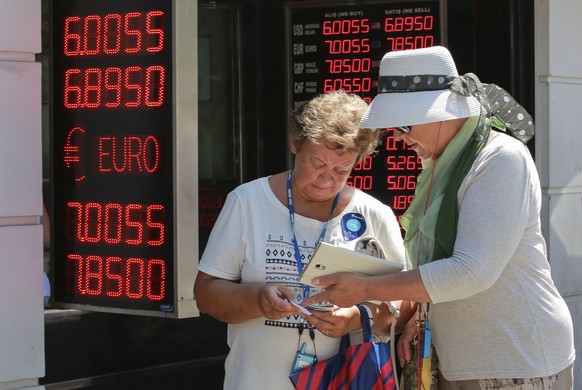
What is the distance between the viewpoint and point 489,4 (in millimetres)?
6480

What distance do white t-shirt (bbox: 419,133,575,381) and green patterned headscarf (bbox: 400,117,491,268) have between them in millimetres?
30

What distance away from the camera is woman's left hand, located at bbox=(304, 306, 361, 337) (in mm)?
3035

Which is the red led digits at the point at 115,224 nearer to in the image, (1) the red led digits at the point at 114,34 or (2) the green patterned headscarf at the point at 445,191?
(1) the red led digits at the point at 114,34

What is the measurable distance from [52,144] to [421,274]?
2510 millimetres

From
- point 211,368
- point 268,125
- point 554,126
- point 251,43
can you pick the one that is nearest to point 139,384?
point 211,368

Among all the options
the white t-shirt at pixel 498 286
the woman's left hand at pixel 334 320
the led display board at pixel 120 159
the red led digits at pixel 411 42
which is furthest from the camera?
the red led digits at pixel 411 42

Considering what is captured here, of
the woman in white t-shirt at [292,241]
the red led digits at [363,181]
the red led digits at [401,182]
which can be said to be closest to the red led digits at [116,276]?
the woman in white t-shirt at [292,241]

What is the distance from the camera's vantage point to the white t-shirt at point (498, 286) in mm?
2785

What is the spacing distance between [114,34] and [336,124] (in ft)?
6.11

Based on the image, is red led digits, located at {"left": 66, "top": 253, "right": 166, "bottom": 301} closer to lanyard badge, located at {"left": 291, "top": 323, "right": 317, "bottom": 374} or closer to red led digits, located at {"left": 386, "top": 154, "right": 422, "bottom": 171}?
lanyard badge, located at {"left": 291, "top": 323, "right": 317, "bottom": 374}

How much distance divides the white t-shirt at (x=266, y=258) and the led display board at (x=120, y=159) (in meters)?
1.42

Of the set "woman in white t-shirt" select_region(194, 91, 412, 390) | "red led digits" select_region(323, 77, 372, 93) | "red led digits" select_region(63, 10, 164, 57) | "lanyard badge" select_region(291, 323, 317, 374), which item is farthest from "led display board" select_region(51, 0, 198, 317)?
"red led digits" select_region(323, 77, 372, 93)

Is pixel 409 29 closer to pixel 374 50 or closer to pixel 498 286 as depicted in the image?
pixel 374 50

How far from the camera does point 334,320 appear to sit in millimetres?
3045
